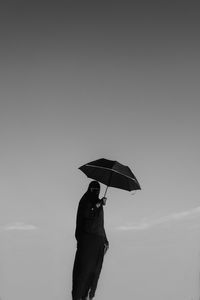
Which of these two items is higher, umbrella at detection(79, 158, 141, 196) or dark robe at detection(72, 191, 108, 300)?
umbrella at detection(79, 158, 141, 196)

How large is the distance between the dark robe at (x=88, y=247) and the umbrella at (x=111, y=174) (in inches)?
35.3

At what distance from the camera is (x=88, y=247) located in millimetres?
29266

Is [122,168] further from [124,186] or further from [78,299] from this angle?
[78,299]

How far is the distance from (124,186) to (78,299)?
363cm

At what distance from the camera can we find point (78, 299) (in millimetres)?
28969

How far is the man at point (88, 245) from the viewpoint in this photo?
29.1m

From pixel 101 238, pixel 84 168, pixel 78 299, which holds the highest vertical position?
pixel 84 168

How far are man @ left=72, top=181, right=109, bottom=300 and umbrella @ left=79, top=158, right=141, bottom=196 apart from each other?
0.68 meters

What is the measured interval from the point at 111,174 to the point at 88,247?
2417mm

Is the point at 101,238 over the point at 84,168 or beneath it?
beneath

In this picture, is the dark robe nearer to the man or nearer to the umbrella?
the man

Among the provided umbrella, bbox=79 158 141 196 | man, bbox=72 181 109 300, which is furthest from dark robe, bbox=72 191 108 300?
umbrella, bbox=79 158 141 196

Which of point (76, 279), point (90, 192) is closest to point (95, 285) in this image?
point (76, 279)

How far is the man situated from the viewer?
95.5ft
